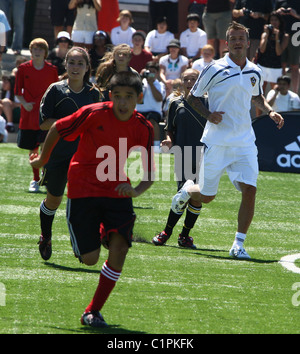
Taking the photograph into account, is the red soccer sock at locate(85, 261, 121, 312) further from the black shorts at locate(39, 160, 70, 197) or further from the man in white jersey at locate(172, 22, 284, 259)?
the man in white jersey at locate(172, 22, 284, 259)

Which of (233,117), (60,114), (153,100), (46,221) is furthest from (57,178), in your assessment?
(153,100)

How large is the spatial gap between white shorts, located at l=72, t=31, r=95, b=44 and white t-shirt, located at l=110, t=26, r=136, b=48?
508 mm

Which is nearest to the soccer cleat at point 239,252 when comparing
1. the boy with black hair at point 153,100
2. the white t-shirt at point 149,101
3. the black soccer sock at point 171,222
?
the black soccer sock at point 171,222

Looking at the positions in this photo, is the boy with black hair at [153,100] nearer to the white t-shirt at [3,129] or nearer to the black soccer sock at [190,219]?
the white t-shirt at [3,129]

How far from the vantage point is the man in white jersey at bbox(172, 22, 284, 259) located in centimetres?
783

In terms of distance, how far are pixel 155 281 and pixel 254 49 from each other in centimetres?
1159

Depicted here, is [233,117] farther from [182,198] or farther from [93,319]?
[93,319]

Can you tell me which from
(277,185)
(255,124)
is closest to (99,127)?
(277,185)

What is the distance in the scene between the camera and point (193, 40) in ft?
60.6

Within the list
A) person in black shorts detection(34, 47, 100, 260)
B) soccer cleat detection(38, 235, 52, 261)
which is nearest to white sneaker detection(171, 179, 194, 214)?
person in black shorts detection(34, 47, 100, 260)

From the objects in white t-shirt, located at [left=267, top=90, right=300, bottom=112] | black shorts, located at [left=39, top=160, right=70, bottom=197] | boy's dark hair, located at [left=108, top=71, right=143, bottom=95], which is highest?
boy's dark hair, located at [left=108, top=71, right=143, bottom=95]

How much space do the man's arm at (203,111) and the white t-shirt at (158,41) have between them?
10.8 m

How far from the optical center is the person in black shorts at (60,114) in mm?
7520
